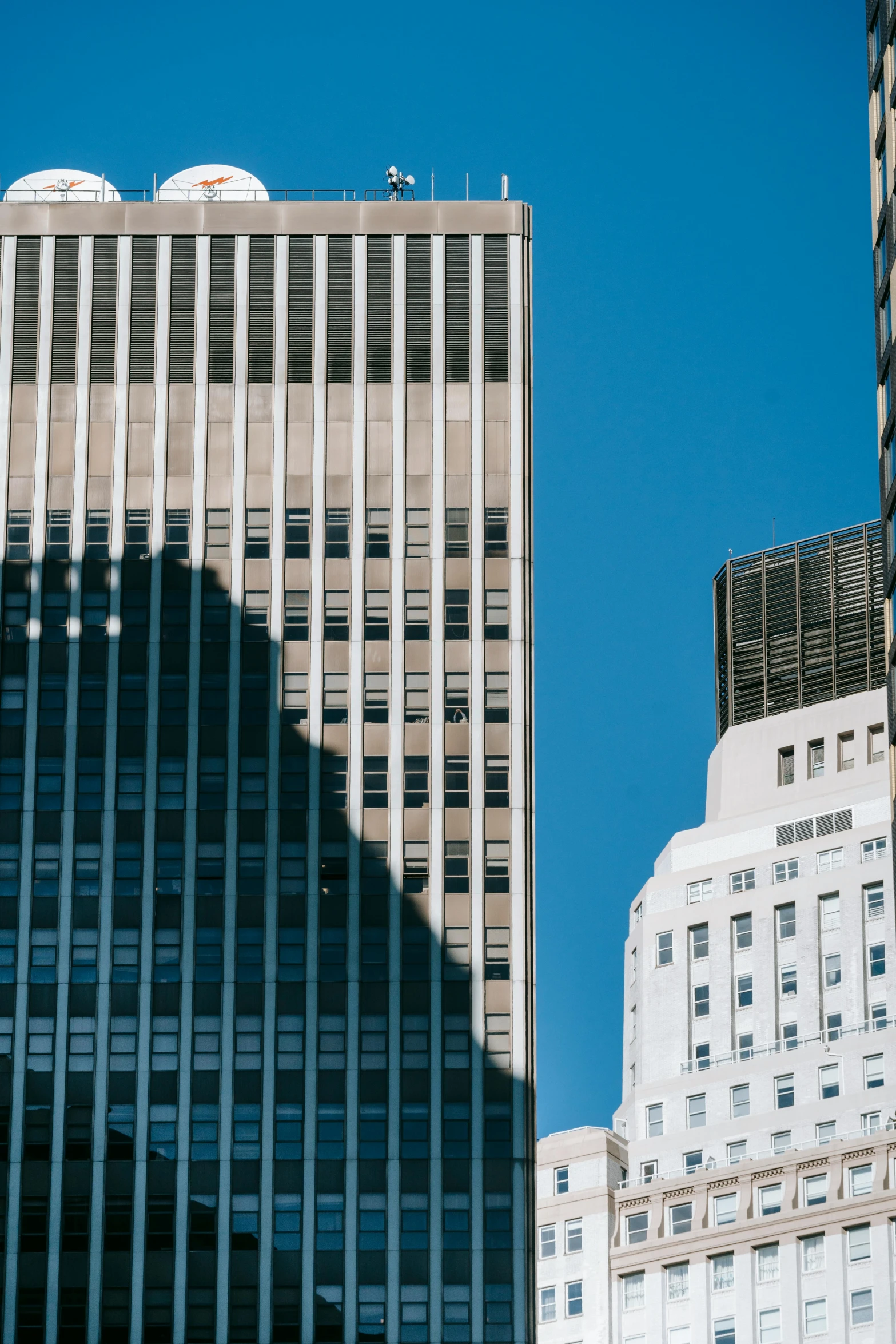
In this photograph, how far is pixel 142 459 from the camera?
175m

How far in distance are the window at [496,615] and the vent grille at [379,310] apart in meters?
15.7

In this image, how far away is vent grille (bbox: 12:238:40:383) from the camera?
178250mm

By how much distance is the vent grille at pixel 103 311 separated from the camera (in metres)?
178

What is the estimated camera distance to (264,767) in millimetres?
166750

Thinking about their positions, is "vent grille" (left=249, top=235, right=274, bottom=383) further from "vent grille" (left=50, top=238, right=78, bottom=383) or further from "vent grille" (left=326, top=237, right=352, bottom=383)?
"vent grille" (left=50, top=238, right=78, bottom=383)

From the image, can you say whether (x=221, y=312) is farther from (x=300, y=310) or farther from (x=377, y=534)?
(x=377, y=534)

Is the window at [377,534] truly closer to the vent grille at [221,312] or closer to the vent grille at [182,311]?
the vent grille at [221,312]

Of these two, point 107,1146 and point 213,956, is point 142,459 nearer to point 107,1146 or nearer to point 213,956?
point 213,956

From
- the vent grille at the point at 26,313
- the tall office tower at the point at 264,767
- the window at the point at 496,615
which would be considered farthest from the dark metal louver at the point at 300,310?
the window at the point at 496,615

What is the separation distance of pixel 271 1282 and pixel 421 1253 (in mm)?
8175

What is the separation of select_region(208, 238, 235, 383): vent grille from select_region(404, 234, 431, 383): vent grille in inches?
433

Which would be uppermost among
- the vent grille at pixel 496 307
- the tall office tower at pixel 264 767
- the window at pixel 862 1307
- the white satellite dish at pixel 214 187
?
the white satellite dish at pixel 214 187

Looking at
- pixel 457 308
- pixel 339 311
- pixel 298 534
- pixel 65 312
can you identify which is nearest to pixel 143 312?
pixel 65 312

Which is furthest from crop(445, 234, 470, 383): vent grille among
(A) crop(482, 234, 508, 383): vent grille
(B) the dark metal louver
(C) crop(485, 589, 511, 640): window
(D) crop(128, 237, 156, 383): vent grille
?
(D) crop(128, 237, 156, 383): vent grille
